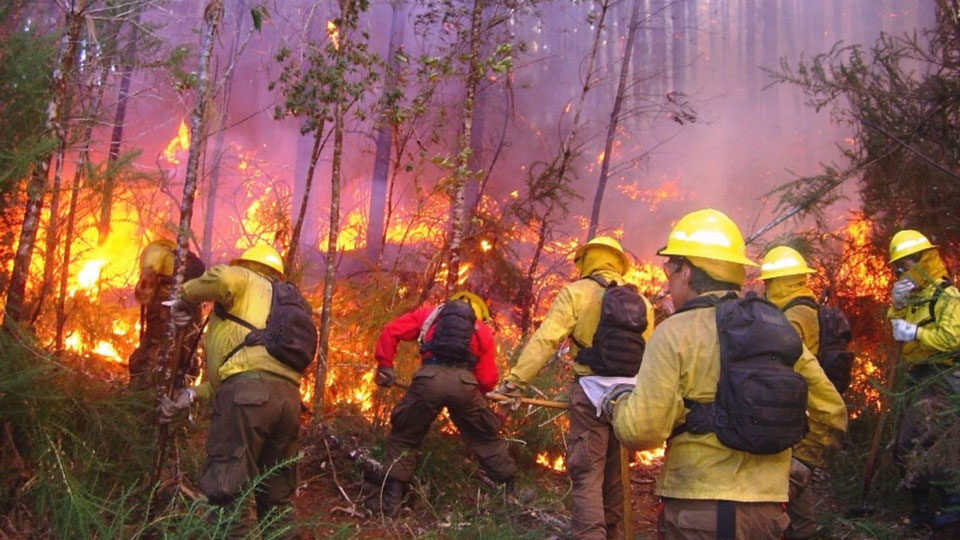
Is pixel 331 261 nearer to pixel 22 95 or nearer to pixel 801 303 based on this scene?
pixel 22 95

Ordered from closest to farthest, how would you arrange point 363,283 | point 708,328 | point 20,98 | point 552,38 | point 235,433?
point 708,328, point 235,433, point 20,98, point 363,283, point 552,38

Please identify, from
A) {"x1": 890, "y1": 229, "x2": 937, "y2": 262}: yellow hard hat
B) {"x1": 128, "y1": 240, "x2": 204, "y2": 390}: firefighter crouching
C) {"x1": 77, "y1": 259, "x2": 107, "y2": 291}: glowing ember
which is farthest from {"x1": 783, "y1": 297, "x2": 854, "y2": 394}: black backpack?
{"x1": 77, "y1": 259, "x2": 107, "y2": 291}: glowing ember

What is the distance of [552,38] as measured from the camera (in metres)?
15.7

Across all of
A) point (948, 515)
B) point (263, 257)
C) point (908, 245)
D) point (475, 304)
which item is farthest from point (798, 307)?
point (263, 257)

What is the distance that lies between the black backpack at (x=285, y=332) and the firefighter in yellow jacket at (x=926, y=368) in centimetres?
389

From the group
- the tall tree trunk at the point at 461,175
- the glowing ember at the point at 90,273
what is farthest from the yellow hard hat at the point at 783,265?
the glowing ember at the point at 90,273

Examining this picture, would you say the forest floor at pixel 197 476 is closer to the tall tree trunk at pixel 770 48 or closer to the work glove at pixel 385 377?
the work glove at pixel 385 377

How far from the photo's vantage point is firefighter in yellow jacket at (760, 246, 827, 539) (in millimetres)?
4738

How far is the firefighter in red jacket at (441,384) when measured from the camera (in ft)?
19.6

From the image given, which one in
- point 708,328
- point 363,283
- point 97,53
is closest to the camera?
point 708,328

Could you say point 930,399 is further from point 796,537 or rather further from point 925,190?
point 925,190

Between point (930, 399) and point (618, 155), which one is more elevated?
point (618, 155)

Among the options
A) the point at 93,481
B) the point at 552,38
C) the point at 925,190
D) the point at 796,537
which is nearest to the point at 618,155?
the point at 552,38

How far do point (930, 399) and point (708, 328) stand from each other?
11.0 ft
